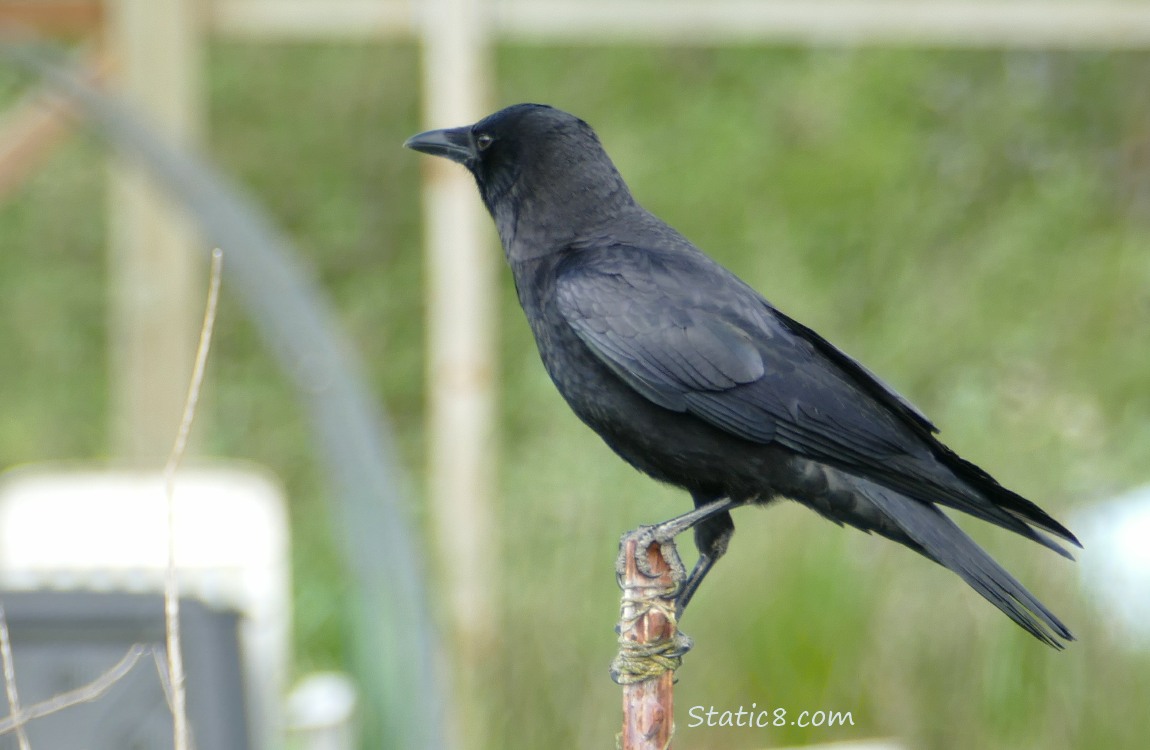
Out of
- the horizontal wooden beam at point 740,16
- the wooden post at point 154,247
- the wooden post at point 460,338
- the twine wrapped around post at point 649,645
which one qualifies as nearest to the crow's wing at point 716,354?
the twine wrapped around post at point 649,645

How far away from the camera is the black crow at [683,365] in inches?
70.1

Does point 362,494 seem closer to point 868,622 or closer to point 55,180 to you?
point 868,622

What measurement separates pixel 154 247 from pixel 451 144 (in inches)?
180

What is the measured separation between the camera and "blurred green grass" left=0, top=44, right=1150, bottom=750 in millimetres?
5004

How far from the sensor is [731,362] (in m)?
1.96

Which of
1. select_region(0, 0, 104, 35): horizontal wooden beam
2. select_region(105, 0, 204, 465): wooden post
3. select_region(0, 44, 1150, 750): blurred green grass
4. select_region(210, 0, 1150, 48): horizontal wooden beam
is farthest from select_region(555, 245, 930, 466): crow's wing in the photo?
select_region(0, 0, 104, 35): horizontal wooden beam

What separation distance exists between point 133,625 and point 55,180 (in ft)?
31.7

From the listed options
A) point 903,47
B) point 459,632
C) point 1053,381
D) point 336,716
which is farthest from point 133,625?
point 903,47

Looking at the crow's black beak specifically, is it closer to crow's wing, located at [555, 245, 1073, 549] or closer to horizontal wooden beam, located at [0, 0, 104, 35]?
crow's wing, located at [555, 245, 1073, 549]

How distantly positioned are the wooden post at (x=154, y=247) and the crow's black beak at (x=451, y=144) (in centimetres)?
425

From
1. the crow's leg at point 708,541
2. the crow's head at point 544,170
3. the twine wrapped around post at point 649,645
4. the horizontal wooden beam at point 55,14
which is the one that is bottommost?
the twine wrapped around post at point 649,645

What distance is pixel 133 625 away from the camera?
3820 millimetres

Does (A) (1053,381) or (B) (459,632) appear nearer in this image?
(B) (459,632)

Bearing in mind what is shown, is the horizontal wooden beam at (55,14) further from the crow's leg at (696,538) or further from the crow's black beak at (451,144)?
the crow's leg at (696,538)
